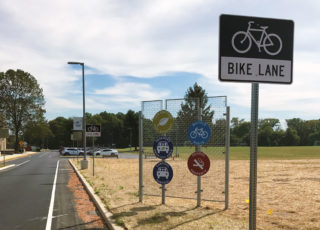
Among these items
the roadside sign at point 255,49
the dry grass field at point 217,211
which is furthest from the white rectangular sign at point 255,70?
the dry grass field at point 217,211

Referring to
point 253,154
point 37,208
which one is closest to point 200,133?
point 253,154

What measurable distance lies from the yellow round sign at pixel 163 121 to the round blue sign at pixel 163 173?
0.87 m

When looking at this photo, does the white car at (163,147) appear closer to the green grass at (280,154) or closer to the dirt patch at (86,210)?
the dirt patch at (86,210)

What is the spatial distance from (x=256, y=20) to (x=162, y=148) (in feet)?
18.2

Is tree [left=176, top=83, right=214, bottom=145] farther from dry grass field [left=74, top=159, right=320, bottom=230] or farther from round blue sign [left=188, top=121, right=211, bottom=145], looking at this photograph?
dry grass field [left=74, top=159, right=320, bottom=230]

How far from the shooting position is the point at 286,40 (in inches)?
146

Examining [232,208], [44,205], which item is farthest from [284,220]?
[44,205]

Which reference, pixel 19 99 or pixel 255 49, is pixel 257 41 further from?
pixel 19 99

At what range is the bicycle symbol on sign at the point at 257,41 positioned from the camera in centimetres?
359

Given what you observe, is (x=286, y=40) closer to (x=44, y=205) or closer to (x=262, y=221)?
(x=262, y=221)

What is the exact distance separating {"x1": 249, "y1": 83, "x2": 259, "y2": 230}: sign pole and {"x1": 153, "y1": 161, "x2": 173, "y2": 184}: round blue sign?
505 centimetres

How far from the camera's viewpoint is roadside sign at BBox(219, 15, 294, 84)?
358 cm

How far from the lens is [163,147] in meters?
8.73

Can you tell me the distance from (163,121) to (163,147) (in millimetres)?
676
